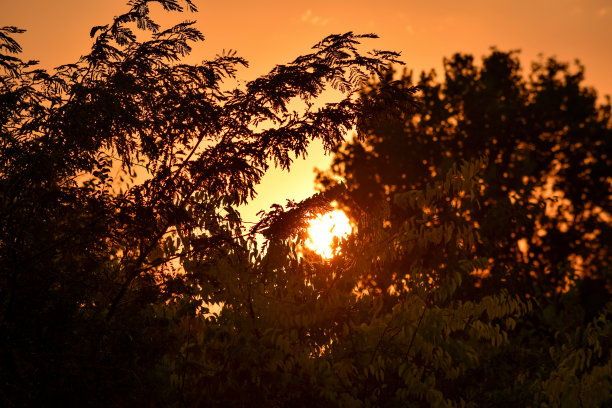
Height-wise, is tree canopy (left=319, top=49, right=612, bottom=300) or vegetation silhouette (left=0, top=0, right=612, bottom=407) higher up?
tree canopy (left=319, top=49, right=612, bottom=300)

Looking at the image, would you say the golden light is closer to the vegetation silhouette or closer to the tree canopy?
the vegetation silhouette

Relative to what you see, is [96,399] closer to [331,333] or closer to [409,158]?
[331,333]

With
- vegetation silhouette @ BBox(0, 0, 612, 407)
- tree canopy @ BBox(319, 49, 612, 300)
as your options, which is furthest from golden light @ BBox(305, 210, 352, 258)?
tree canopy @ BBox(319, 49, 612, 300)

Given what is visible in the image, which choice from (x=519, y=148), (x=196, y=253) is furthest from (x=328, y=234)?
(x=519, y=148)

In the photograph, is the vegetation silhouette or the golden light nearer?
the vegetation silhouette

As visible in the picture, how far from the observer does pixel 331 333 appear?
23.1 feet

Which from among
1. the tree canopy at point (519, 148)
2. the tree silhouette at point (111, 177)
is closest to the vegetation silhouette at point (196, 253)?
the tree silhouette at point (111, 177)

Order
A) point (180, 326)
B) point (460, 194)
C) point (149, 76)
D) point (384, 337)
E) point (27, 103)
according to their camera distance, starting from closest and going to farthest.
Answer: point (27, 103)
point (149, 76)
point (460, 194)
point (384, 337)
point (180, 326)

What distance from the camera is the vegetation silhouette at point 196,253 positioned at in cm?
516

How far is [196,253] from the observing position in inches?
252

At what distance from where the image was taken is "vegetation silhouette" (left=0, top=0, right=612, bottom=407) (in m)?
5.16

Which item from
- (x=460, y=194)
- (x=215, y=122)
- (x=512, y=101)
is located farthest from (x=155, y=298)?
(x=512, y=101)

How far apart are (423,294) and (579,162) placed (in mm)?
16942

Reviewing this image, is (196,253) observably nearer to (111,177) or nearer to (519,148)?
(111,177)
